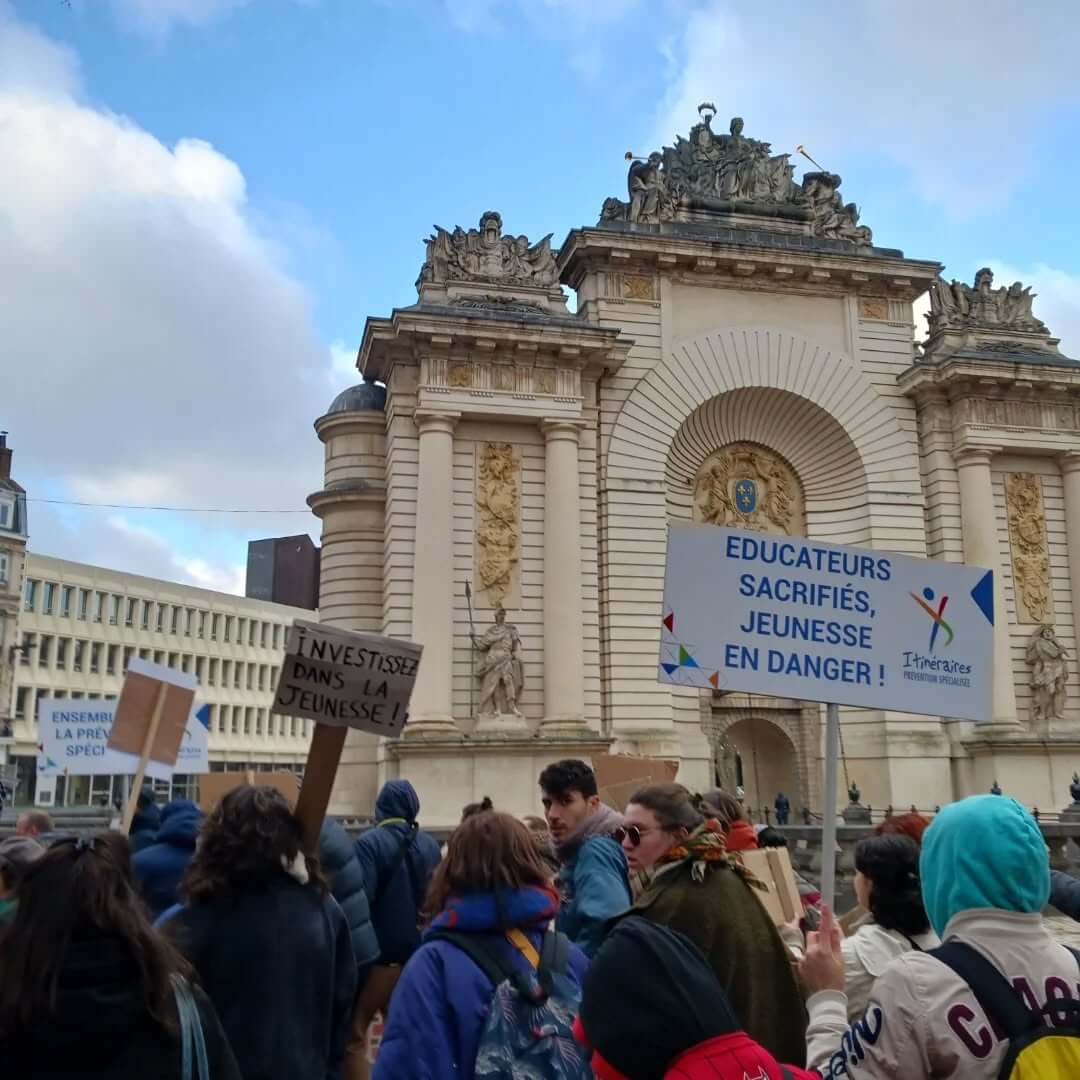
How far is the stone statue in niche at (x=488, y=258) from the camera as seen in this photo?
2534 centimetres

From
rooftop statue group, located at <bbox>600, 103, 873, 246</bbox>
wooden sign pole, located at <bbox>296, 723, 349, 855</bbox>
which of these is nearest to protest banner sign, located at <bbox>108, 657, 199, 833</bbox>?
wooden sign pole, located at <bbox>296, 723, 349, 855</bbox>

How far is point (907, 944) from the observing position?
4.04 m

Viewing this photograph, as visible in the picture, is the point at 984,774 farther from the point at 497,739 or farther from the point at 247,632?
the point at 247,632

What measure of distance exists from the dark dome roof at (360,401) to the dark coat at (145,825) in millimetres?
18365

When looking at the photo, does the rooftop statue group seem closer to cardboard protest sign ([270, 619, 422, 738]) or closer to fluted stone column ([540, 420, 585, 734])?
fluted stone column ([540, 420, 585, 734])

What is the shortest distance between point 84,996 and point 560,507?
70.8ft

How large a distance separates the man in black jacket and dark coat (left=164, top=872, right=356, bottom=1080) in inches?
97.7

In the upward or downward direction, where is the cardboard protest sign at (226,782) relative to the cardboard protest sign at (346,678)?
downward

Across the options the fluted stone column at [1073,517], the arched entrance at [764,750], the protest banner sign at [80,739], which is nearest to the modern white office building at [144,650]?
the arched entrance at [764,750]

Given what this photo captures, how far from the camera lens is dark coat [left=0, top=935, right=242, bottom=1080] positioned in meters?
2.40

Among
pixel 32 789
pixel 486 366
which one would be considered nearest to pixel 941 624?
pixel 486 366

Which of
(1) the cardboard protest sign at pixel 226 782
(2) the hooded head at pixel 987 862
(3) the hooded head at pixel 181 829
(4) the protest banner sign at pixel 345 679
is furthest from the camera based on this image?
(1) the cardboard protest sign at pixel 226 782

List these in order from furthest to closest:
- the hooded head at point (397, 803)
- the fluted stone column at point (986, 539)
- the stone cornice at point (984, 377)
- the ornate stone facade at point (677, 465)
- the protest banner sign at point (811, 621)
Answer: the stone cornice at point (984, 377) < the fluted stone column at point (986, 539) < the ornate stone facade at point (677, 465) < the hooded head at point (397, 803) < the protest banner sign at point (811, 621)

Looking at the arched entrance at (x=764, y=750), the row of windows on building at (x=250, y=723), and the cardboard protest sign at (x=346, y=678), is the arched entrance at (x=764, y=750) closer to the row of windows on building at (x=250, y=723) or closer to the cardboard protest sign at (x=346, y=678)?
the cardboard protest sign at (x=346, y=678)
